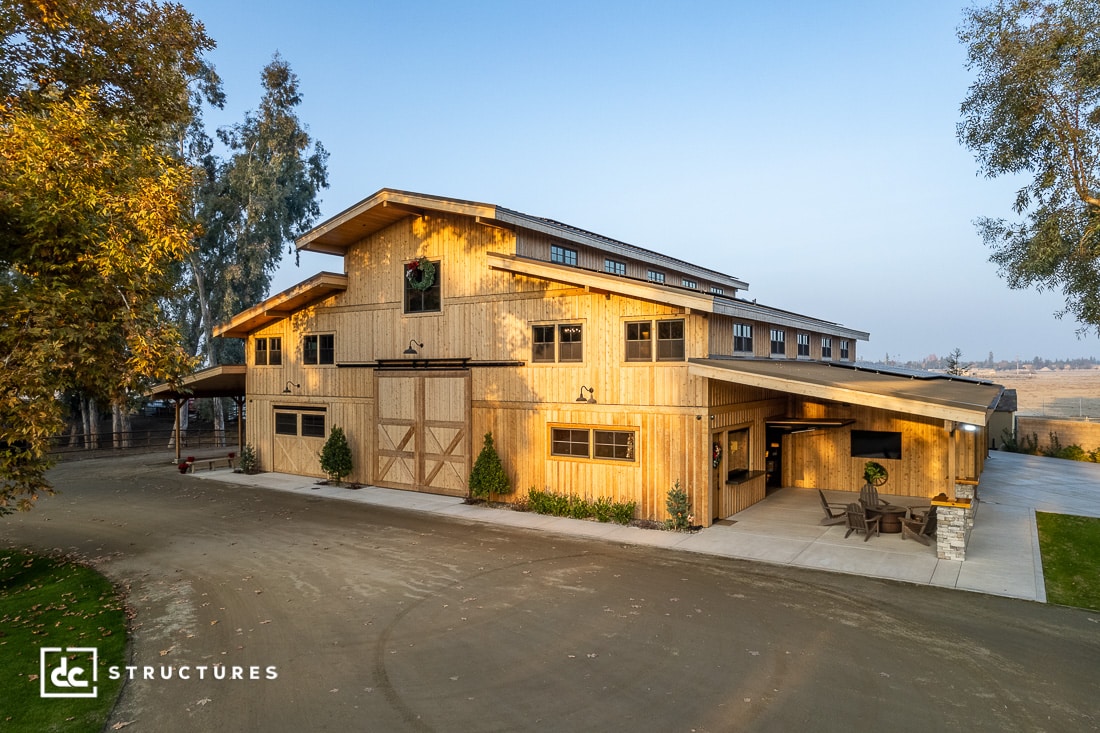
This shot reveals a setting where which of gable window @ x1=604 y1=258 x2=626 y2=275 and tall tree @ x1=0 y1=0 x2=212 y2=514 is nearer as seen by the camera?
tall tree @ x1=0 y1=0 x2=212 y2=514

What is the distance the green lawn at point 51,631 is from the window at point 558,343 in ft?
34.9

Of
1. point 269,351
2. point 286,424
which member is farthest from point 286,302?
point 286,424

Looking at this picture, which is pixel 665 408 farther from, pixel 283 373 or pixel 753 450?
pixel 283 373

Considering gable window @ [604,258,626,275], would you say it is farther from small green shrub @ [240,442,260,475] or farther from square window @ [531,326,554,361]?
small green shrub @ [240,442,260,475]

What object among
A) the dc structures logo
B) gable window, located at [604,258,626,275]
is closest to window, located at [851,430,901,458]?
gable window, located at [604,258,626,275]

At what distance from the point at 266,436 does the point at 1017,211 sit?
29.3 metres

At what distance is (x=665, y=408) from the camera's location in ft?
47.6

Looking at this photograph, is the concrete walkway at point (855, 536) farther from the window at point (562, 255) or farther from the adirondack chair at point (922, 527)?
the window at point (562, 255)

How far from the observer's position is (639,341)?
49.3ft

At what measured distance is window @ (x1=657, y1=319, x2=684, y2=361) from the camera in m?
14.5

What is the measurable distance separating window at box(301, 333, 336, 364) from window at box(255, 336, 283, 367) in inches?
61.2

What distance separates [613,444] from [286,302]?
43.8 ft

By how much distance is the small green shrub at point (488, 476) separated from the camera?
1683cm

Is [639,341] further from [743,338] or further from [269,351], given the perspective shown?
[269,351]
